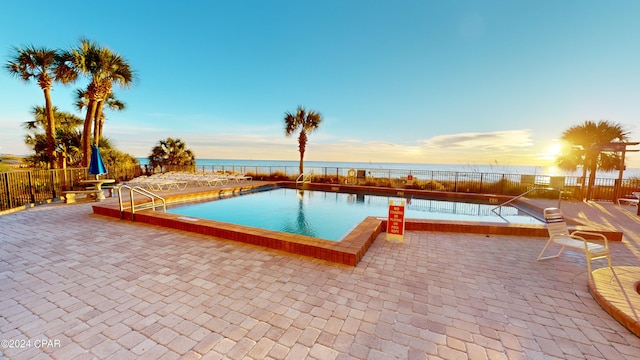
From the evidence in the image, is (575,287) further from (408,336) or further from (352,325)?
(352,325)

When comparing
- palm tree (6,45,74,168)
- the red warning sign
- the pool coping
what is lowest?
the pool coping

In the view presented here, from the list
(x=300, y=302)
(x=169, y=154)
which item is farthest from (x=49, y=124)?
(x=300, y=302)

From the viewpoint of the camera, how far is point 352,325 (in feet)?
6.15

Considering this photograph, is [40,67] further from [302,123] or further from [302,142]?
[302,142]

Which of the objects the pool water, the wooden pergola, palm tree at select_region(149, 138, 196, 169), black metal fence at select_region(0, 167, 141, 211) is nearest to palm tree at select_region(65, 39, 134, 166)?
black metal fence at select_region(0, 167, 141, 211)

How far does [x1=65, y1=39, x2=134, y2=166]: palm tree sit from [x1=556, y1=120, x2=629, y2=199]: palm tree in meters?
19.0

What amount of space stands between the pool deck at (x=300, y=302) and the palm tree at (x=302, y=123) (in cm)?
1149

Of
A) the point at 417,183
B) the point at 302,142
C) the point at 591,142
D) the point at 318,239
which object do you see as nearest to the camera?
the point at 318,239

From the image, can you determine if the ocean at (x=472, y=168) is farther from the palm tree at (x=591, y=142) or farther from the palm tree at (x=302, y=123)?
the palm tree at (x=302, y=123)

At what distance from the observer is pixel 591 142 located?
9273mm

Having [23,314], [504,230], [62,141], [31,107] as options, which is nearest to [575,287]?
[504,230]

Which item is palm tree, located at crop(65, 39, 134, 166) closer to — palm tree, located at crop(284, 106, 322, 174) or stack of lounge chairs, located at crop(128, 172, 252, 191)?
stack of lounge chairs, located at crop(128, 172, 252, 191)

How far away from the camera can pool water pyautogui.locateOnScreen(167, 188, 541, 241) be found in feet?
19.2

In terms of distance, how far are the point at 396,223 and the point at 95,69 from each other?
41.3 ft
